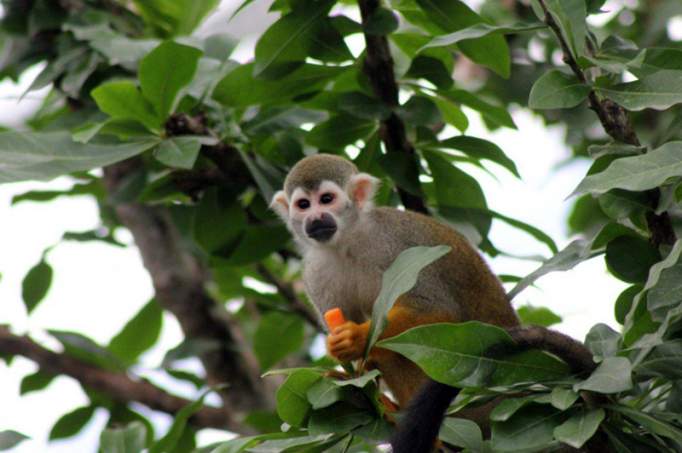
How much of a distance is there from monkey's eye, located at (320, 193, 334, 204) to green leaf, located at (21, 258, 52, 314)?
53.8 inches

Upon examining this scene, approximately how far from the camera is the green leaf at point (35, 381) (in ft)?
14.5

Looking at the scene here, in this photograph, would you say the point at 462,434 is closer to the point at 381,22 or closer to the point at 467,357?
the point at 467,357

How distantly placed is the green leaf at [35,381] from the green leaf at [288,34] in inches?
73.9

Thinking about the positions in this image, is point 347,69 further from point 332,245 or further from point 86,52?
point 86,52

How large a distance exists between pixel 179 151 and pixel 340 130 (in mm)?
604

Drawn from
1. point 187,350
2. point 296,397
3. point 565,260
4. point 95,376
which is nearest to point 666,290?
point 565,260

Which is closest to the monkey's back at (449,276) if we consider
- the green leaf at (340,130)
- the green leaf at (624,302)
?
the green leaf at (340,130)

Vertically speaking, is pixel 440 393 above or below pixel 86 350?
above

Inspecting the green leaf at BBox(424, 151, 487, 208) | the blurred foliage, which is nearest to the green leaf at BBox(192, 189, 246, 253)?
the blurred foliage

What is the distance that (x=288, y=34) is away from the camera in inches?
130

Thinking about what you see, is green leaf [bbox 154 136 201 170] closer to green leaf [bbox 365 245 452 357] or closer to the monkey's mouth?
the monkey's mouth

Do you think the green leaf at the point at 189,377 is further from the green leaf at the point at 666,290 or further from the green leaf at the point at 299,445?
the green leaf at the point at 666,290

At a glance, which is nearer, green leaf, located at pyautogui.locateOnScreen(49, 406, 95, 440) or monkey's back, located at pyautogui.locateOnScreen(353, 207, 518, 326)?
monkey's back, located at pyautogui.locateOnScreen(353, 207, 518, 326)

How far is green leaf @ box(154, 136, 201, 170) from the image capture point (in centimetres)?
323
